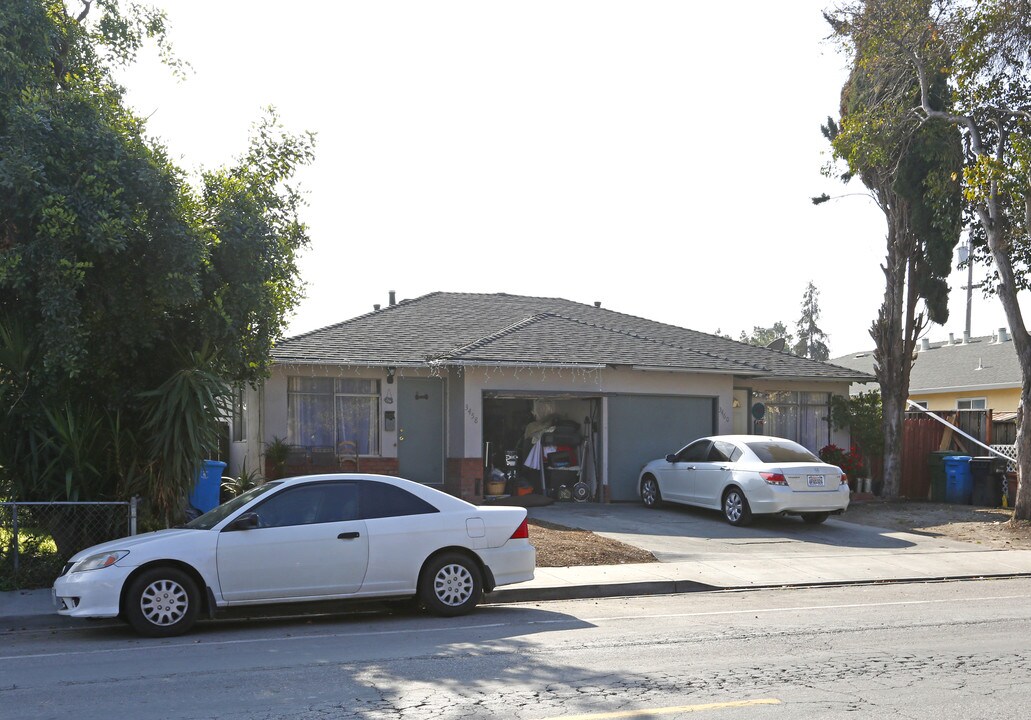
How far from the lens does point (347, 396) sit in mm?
20328

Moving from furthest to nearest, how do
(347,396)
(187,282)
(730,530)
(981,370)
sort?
1. (981,370)
2. (347,396)
3. (730,530)
4. (187,282)

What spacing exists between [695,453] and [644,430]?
247 centimetres

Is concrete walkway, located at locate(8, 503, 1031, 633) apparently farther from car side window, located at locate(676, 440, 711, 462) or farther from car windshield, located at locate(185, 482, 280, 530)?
car windshield, located at locate(185, 482, 280, 530)

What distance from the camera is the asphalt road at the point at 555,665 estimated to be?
6.42 meters

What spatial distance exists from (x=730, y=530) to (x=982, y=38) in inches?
392

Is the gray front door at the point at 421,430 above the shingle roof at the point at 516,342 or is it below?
below

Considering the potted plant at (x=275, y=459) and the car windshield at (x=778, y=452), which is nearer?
the car windshield at (x=778, y=452)

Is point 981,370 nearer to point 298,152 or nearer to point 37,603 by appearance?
point 298,152

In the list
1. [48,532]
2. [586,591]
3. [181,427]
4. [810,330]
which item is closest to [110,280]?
[181,427]

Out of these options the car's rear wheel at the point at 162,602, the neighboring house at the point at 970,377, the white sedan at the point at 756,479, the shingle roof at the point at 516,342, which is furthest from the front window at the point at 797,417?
the car's rear wheel at the point at 162,602

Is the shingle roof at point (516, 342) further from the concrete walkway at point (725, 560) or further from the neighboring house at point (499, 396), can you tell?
the concrete walkway at point (725, 560)

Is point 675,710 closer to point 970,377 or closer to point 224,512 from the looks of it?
point 224,512

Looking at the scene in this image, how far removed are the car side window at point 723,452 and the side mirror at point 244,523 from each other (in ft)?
34.6

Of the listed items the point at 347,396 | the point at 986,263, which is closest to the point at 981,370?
the point at 986,263
